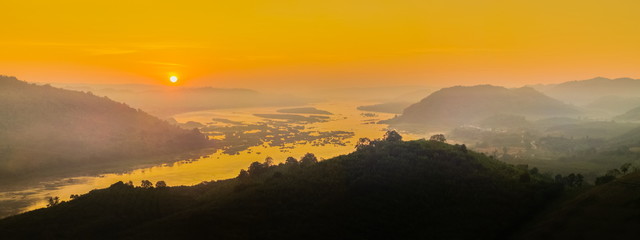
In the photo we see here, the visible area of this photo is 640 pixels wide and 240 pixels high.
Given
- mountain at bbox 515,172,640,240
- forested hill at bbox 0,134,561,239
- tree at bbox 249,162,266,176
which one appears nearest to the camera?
mountain at bbox 515,172,640,240

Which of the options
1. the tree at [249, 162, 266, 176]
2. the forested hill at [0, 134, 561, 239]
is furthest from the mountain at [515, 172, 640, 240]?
A: the tree at [249, 162, 266, 176]

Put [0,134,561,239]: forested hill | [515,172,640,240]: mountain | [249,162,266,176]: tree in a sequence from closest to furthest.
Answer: [515,172,640,240]: mountain → [0,134,561,239]: forested hill → [249,162,266,176]: tree

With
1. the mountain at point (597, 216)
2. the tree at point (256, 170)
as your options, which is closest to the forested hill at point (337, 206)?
the mountain at point (597, 216)

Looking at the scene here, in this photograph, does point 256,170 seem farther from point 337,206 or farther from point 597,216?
point 597,216

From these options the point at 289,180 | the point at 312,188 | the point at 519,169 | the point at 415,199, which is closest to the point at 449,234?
the point at 415,199

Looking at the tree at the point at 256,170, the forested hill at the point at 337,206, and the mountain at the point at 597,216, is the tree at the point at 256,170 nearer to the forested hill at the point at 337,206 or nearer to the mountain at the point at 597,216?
the forested hill at the point at 337,206

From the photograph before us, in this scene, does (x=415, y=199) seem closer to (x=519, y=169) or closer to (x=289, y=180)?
(x=289, y=180)

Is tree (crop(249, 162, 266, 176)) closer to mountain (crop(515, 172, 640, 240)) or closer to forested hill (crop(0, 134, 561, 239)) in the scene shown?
forested hill (crop(0, 134, 561, 239))
